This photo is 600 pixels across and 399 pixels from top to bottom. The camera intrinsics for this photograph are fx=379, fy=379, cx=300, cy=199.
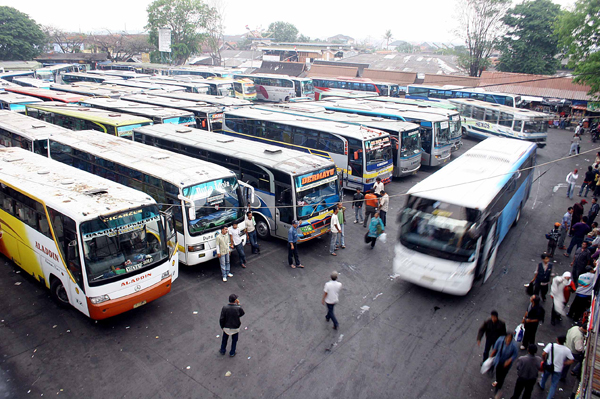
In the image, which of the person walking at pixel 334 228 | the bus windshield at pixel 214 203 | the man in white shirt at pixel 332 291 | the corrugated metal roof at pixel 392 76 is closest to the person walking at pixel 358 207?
the person walking at pixel 334 228

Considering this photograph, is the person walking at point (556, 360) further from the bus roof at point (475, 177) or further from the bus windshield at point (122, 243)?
the bus windshield at point (122, 243)

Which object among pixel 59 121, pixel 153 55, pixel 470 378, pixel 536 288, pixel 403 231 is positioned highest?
pixel 153 55

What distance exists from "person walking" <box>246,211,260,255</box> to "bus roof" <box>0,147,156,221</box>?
318 cm

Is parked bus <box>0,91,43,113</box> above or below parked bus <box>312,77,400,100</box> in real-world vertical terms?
below

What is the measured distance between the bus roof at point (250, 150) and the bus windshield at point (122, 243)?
4316 millimetres

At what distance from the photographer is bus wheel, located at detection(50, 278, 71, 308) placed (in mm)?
8047

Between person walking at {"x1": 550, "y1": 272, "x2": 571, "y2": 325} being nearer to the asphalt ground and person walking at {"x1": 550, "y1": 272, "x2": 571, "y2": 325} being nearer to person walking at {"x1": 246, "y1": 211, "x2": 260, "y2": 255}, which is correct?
the asphalt ground

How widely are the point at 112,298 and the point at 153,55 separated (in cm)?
6797

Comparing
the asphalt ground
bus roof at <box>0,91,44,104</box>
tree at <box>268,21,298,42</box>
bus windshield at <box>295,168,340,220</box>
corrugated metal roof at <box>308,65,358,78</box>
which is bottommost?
the asphalt ground

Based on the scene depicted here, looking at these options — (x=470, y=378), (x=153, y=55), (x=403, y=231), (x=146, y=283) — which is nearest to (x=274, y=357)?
(x=146, y=283)

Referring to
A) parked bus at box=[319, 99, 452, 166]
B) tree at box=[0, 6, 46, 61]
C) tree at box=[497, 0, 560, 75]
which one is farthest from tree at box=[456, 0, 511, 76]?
tree at box=[0, 6, 46, 61]

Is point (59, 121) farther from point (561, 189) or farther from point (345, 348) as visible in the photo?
point (561, 189)

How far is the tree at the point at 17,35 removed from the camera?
55416mm

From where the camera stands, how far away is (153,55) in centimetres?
6581
